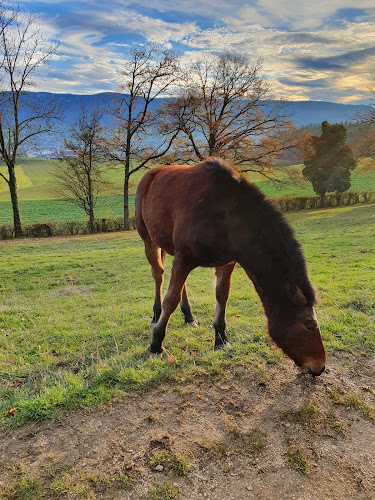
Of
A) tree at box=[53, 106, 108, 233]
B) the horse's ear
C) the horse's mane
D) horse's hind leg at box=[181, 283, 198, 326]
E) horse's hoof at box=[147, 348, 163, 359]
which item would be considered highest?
tree at box=[53, 106, 108, 233]

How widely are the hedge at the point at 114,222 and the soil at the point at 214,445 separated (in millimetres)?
13216

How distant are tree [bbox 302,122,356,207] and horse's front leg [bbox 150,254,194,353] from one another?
40.2 m

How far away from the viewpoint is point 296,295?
3.02 metres

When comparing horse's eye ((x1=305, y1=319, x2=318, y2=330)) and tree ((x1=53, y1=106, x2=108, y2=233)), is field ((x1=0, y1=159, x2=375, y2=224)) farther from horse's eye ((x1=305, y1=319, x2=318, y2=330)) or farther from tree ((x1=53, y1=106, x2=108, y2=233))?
horse's eye ((x1=305, y1=319, x2=318, y2=330))

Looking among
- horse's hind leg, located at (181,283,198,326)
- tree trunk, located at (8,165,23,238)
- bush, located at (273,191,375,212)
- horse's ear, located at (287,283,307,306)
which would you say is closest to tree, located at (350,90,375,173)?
bush, located at (273,191,375,212)

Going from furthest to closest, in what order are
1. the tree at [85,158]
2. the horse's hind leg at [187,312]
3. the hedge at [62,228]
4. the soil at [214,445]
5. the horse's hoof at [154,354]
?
the tree at [85,158] → the hedge at [62,228] → the horse's hind leg at [187,312] → the horse's hoof at [154,354] → the soil at [214,445]

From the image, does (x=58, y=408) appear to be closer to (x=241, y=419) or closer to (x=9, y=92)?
(x=241, y=419)

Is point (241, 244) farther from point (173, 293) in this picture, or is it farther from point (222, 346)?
point (222, 346)

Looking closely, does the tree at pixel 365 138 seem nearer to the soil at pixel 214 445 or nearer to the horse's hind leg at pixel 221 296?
the horse's hind leg at pixel 221 296

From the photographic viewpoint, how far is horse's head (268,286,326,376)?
9.73 ft

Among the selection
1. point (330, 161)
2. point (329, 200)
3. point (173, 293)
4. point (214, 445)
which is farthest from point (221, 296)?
point (330, 161)

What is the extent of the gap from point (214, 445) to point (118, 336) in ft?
9.72

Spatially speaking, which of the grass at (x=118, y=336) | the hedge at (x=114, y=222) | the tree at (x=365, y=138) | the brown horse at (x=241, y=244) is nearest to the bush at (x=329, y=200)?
the hedge at (x=114, y=222)

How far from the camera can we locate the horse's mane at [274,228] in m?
3.04
